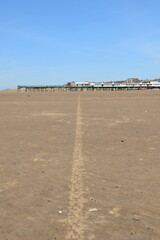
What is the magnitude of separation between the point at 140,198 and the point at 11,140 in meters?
6.87

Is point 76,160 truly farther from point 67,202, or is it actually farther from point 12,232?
point 12,232

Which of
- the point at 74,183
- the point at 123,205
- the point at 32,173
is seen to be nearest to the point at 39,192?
the point at 74,183

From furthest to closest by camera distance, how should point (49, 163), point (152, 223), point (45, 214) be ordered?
1. point (49, 163)
2. point (45, 214)
3. point (152, 223)

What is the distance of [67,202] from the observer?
15.2ft

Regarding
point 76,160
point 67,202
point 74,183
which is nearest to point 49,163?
point 76,160

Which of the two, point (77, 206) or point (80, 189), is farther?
point (80, 189)

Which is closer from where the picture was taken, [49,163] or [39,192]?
[39,192]

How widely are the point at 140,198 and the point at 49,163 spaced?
3.02 meters

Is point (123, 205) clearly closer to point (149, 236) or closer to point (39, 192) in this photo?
point (149, 236)

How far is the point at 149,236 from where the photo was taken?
3561mm

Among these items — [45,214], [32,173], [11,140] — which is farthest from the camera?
[11,140]

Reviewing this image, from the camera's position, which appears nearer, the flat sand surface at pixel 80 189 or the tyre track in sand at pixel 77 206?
the tyre track in sand at pixel 77 206

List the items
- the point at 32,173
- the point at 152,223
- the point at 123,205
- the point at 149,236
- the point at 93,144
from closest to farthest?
1. the point at 149,236
2. the point at 152,223
3. the point at 123,205
4. the point at 32,173
5. the point at 93,144

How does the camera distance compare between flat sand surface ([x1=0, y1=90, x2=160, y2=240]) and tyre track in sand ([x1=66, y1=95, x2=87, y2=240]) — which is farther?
flat sand surface ([x1=0, y1=90, x2=160, y2=240])
